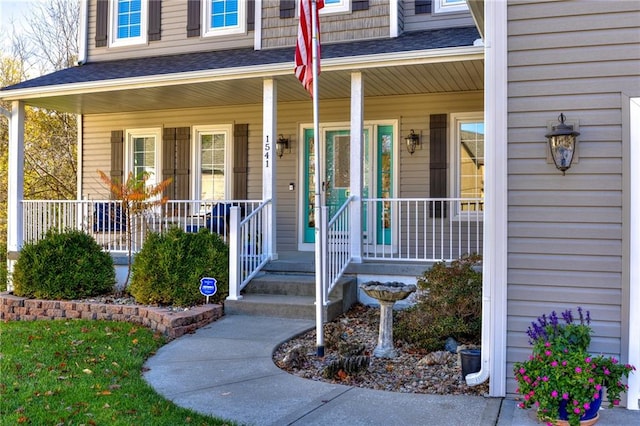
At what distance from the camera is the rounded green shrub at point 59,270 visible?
7.43 m

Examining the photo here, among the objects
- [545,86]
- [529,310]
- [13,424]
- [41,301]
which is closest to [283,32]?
[41,301]

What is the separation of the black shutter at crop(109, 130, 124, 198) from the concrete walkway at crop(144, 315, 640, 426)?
5.80 meters

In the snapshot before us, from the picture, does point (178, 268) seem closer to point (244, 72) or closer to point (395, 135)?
point (244, 72)

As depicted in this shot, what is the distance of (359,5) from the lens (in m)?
8.78

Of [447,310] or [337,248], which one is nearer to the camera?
[447,310]

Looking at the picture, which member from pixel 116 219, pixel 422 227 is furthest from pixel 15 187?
pixel 422 227

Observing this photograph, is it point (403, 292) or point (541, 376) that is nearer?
point (541, 376)

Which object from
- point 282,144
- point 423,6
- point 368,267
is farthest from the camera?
point 282,144

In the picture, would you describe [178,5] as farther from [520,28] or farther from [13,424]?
[13,424]

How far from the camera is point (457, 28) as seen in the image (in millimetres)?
8344

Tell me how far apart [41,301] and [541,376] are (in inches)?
244

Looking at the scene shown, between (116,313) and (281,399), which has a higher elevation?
(116,313)

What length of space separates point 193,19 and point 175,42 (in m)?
0.52

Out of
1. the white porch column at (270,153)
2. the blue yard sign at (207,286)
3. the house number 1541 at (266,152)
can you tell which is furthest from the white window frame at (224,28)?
the blue yard sign at (207,286)
